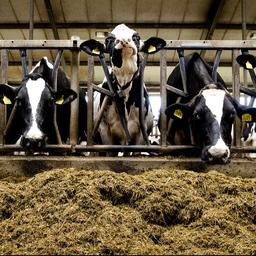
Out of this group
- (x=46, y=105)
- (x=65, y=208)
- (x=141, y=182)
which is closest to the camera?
(x=65, y=208)

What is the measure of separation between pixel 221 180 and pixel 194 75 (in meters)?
2.19

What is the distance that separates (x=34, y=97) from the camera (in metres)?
5.32

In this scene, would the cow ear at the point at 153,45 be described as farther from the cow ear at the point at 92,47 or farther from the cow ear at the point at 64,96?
the cow ear at the point at 64,96

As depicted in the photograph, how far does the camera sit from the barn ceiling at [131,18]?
9.20 m

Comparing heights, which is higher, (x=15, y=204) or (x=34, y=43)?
(x=34, y=43)

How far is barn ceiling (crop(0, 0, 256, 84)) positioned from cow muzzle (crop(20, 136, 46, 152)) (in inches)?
176

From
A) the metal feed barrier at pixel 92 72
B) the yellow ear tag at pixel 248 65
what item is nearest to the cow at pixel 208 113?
the metal feed barrier at pixel 92 72

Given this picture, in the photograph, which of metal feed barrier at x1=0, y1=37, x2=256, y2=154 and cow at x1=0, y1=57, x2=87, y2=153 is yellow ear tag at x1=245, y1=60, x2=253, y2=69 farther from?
cow at x1=0, y1=57, x2=87, y2=153

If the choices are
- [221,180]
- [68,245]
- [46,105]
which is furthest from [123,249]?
[46,105]

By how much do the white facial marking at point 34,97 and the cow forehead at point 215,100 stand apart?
5.08 feet

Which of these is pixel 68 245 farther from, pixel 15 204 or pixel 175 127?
pixel 175 127

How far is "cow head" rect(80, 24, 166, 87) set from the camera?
5.46m

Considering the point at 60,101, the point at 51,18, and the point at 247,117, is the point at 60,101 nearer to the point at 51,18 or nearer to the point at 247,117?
the point at 247,117

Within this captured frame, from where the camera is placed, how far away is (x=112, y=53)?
561cm
